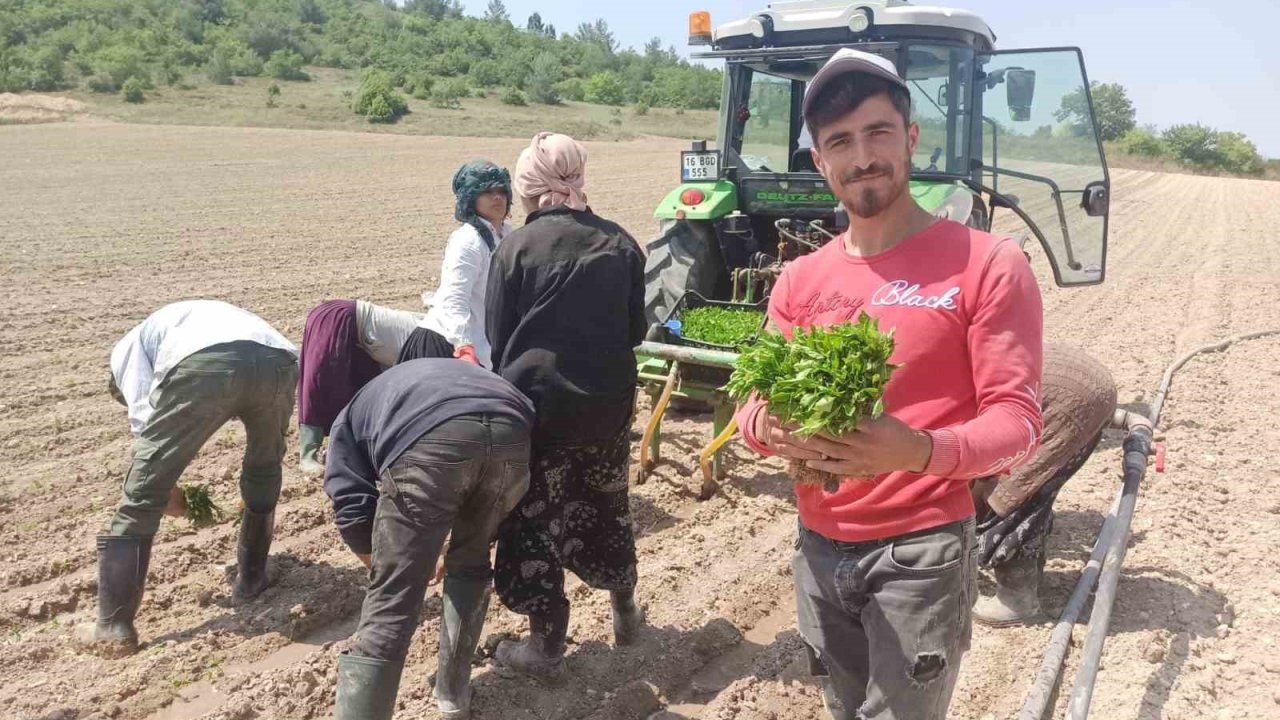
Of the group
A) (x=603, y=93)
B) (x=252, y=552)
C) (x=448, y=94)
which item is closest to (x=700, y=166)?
(x=252, y=552)

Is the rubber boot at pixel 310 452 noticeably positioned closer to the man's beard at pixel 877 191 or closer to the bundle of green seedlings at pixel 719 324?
the bundle of green seedlings at pixel 719 324

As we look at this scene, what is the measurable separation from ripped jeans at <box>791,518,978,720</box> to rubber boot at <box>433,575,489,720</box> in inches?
51.2

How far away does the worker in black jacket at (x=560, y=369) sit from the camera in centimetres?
316

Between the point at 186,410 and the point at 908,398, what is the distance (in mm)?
2571

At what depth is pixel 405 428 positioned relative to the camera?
2691 mm

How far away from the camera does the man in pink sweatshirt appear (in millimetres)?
1815

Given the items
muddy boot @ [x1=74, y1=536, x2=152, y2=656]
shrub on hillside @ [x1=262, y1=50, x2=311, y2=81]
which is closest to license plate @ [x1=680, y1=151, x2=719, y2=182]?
muddy boot @ [x1=74, y1=536, x2=152, y2=656]

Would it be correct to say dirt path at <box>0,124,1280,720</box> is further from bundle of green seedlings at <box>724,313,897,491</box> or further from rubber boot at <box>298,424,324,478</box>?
bundle of green seedlings at <box>724,313,897,491</box>

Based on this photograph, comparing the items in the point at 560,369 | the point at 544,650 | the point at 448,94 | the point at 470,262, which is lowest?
the point at 544,650

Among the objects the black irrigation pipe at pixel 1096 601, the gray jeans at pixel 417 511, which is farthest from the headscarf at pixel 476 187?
the black irrigation pipe at pixel 1096 601

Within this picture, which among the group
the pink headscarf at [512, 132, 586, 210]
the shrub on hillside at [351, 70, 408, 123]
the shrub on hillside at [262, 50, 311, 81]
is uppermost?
the shrub on hillside at [262, 50, 311, 81]

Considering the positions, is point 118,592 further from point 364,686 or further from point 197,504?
point 364,686

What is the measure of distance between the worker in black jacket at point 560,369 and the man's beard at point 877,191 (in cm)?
137

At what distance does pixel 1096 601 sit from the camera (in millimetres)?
3098
